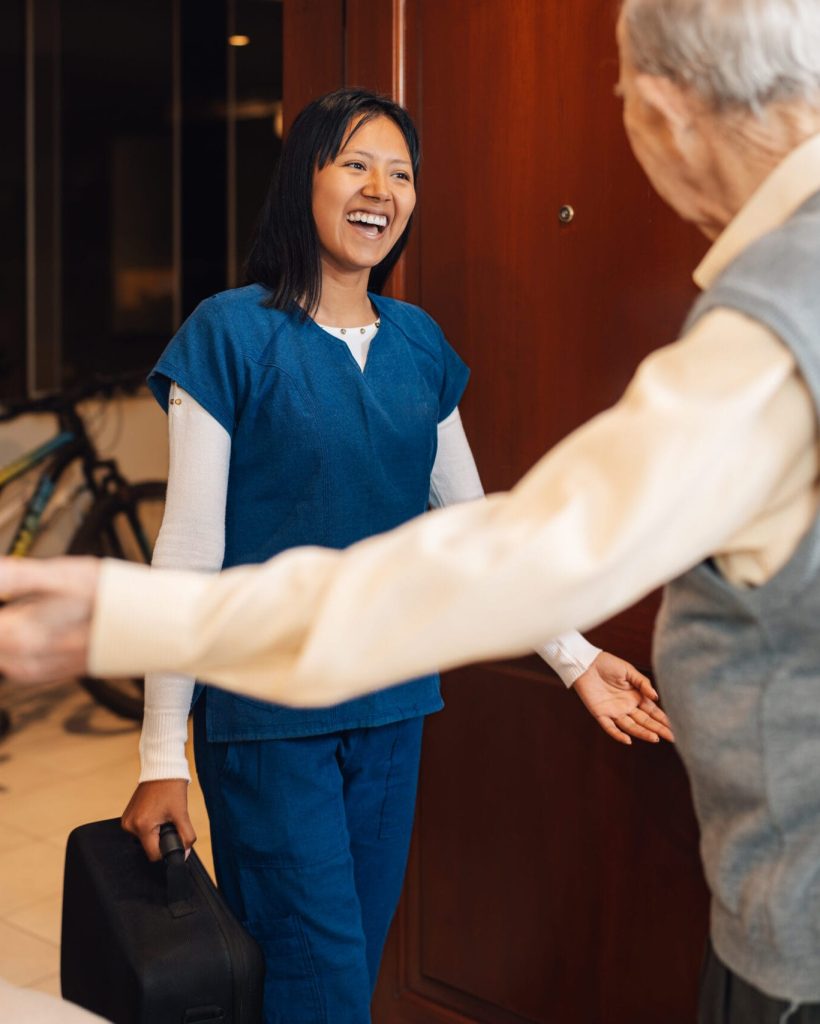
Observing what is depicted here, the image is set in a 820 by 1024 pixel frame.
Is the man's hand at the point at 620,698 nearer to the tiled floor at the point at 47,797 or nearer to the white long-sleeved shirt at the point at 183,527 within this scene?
the white long-sleeved shirt at the point at 183,527

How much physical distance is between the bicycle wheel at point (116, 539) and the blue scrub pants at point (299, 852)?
2.89m

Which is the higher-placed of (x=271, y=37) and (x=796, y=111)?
(x=271, y=37)

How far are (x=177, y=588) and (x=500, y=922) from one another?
1416 mm

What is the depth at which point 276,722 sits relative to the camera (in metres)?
1.59

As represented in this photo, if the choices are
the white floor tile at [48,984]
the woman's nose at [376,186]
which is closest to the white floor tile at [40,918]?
the white floor tile at [48,984]

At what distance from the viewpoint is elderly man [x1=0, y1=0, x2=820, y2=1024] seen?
0.78 m

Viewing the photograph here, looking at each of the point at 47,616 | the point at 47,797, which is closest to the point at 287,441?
the point at 47,616

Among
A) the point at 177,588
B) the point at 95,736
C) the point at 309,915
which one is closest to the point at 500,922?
the point at 309,915

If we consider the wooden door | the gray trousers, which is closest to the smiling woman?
the wooden door

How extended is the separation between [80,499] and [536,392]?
3.19 m

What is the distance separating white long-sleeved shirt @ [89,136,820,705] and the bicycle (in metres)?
3.69

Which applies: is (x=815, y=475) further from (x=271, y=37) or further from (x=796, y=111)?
(x=271, y=37)

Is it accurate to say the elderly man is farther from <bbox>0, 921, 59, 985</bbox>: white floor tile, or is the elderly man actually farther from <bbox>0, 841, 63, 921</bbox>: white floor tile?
<bbox>0, 841, 63, 921</bbox>: white floor tile

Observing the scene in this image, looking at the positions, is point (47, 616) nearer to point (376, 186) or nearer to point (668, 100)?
point (668, 100)
